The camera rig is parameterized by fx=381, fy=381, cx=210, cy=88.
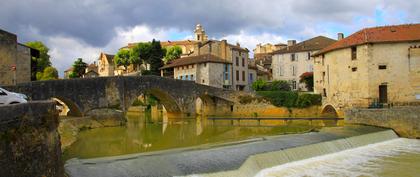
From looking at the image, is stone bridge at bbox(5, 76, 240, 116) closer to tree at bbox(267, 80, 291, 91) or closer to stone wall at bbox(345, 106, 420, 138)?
tree at bbox(267, 80, 291, 91)

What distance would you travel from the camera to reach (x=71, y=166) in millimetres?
11359

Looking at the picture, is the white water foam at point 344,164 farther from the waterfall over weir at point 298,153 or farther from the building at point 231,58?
the building at point 231,58

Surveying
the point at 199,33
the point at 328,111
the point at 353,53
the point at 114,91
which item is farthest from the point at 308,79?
the point at 199,33

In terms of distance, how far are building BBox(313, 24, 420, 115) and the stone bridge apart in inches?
508

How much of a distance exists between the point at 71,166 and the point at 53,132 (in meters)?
2.68

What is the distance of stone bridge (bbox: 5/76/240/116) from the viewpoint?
86.5 feet

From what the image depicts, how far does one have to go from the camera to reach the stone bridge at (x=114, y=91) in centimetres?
2638

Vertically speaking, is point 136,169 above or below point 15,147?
below

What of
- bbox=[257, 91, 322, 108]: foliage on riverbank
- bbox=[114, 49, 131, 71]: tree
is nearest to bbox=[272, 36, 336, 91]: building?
bbox=[257, 91, 322, 108]: foliage on riverbank

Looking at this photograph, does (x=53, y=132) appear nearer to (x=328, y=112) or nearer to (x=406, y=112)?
(x=406, y=112)

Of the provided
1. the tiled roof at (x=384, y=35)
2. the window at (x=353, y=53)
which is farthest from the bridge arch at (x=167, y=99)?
the window at (x=353, y=53)

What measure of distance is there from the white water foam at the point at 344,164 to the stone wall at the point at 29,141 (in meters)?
6.69

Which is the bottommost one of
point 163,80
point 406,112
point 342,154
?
point 342,154

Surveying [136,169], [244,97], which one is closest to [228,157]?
[136,169]
